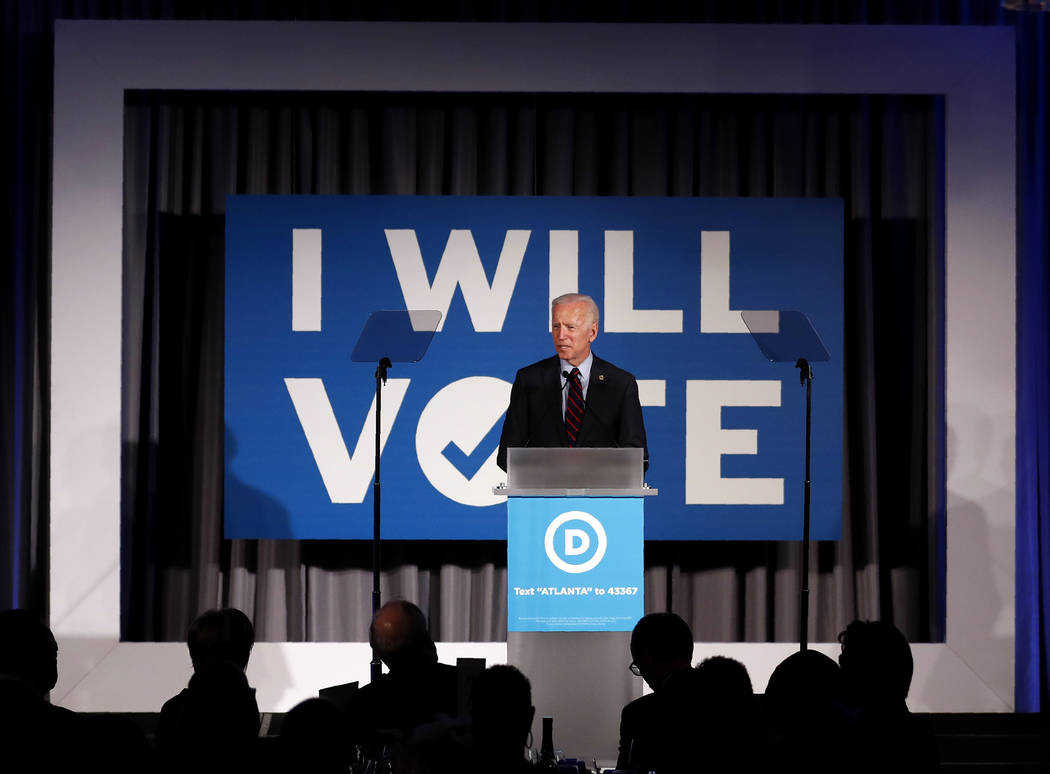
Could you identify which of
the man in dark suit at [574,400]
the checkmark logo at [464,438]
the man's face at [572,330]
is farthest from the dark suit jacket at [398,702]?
the checkmark logo at [464,438]

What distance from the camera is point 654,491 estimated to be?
13.6 feet

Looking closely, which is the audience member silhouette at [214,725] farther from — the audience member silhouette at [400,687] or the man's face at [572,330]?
the man's face at [572,330]

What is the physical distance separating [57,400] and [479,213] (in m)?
2.45

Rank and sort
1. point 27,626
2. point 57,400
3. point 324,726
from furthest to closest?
point 57,400, point 27,626, point 324,726

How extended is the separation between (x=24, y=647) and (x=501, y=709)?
4.73 feet

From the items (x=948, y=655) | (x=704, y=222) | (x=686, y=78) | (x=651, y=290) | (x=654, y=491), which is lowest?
(x=948, y=655)

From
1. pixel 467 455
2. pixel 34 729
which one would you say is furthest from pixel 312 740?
pixel 467 455

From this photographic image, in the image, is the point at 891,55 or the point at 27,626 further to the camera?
the point at 891,55

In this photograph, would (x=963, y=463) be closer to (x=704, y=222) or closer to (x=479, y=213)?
(x=704, y=222)

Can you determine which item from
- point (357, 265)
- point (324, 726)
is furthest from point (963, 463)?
point (324, 726)

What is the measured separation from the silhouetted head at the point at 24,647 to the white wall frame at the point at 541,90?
2.88 m

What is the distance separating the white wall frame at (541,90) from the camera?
5.98m

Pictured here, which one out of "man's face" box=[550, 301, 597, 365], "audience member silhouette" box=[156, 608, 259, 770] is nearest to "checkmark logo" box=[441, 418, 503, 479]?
"man's face" box=[550, 301, 597, 365]

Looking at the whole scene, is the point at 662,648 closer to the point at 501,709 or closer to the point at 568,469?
the point at 501,709
